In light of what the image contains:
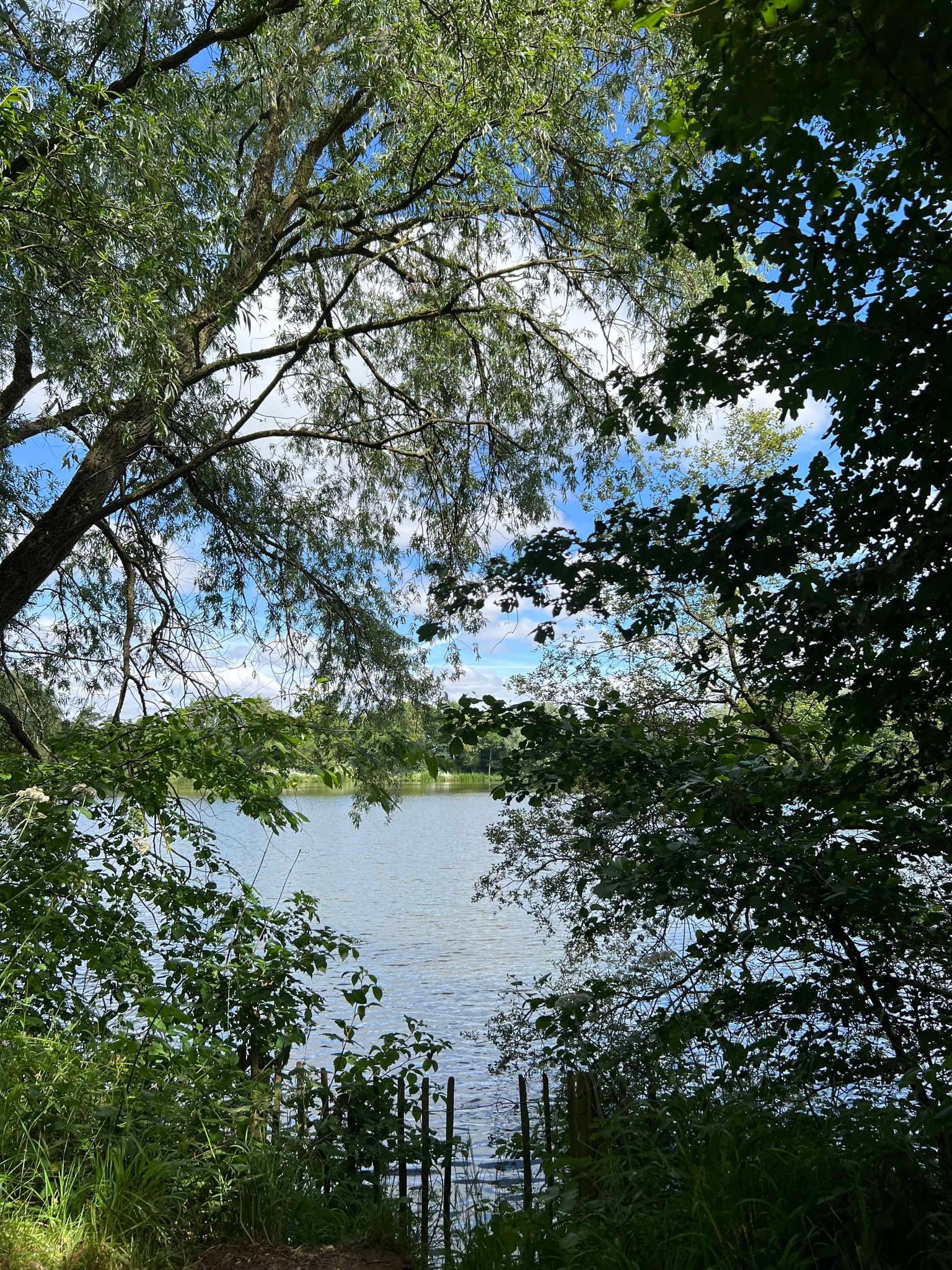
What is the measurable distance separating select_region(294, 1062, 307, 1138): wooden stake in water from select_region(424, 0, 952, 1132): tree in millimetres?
1196

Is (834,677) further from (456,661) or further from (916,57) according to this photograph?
(456,661)

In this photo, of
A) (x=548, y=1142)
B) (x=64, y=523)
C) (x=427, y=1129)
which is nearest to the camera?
(x=548, y=1142)

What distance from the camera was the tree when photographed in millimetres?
2756

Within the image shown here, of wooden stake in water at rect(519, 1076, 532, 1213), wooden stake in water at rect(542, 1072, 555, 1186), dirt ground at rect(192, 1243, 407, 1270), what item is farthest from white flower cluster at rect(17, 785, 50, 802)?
wooden stake in water at rect(519, 1076, 532, 1213)

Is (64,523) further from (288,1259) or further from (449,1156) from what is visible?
(288,1259)

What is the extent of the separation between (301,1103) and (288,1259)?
1070 millimetres

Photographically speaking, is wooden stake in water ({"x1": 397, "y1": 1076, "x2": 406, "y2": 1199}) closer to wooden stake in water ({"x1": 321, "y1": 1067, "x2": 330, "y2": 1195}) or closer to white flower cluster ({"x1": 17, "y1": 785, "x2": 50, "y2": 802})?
wooden stake in water ({"x1": 321, "y1": 1067, "x2": 330, "y2": 1195})

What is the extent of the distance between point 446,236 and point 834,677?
18.5ft

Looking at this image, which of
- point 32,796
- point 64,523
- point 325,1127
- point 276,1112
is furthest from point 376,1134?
point 64,523

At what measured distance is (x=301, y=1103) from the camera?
4504 mm

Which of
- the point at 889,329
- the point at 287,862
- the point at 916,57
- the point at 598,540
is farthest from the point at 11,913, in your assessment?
the point at 287,862

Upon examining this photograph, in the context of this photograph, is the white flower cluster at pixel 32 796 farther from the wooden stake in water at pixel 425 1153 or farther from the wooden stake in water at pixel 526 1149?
the wooden stake in water at pixel 526 1149

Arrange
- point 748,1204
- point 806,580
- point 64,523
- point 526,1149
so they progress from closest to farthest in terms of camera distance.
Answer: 1. point 748,1204
2. point 806,580
3. point 526,1149
4. point 64,523

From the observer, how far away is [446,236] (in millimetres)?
7840
